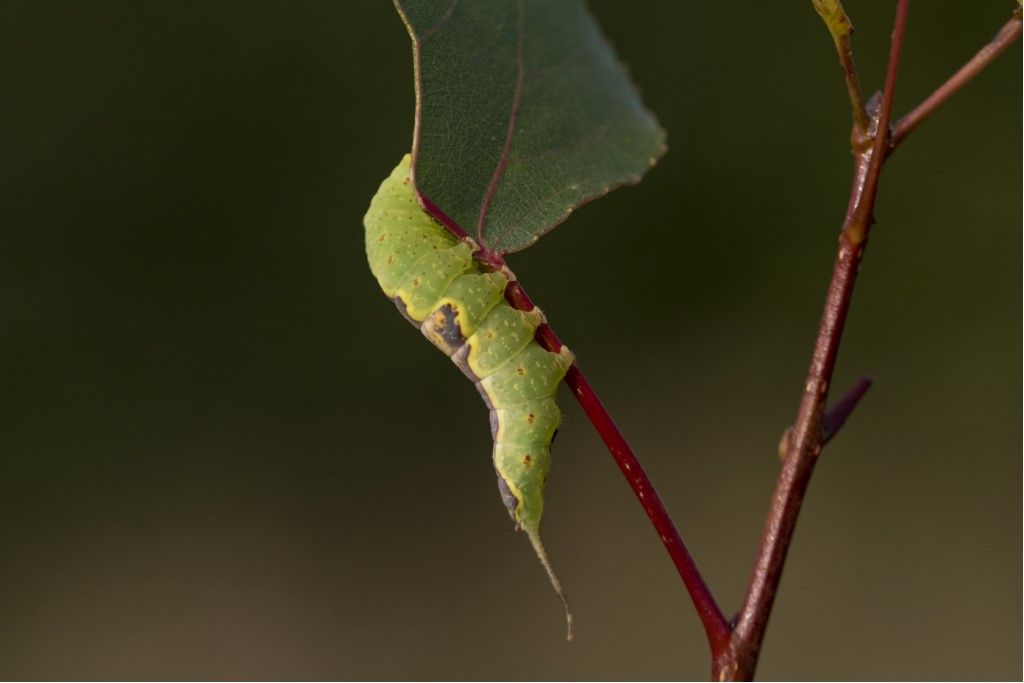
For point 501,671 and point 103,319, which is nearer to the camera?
point 501,671

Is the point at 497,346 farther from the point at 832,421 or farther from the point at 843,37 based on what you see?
the point at 843,37

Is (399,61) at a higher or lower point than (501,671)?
higher

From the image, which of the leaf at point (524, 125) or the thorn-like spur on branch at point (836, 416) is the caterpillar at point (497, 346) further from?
the thorn-like spur on branch at point (836, 416)

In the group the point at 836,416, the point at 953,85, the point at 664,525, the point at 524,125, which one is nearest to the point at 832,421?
the point at 836,416

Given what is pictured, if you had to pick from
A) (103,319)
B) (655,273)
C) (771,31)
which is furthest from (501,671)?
(771,31)

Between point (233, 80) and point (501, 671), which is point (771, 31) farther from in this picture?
point (501, 671)

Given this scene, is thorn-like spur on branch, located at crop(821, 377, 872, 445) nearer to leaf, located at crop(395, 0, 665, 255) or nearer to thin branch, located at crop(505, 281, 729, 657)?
thin branch, located at crop(505, 281, 729, 657)

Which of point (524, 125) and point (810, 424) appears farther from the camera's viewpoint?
point (524, 125)
